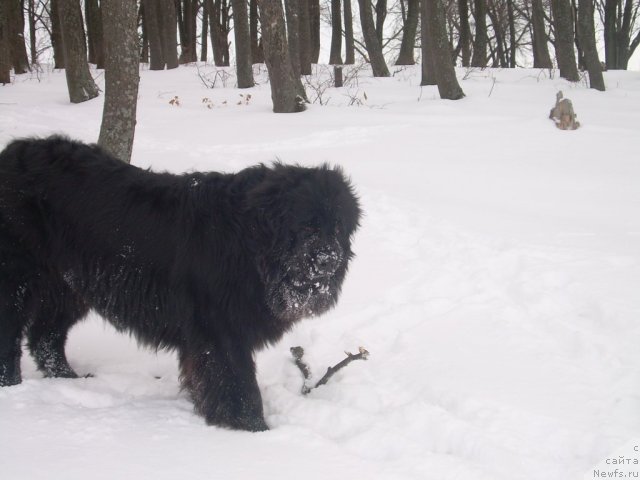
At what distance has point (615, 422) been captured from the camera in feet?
10.3

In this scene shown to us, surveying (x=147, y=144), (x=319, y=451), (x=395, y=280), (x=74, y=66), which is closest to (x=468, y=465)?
(x=319, y=451)

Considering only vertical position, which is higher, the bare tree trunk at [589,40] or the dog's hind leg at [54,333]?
the bare tree trunk at [589,40]

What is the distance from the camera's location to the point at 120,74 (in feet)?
22.4

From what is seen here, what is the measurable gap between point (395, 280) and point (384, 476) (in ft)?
9.04

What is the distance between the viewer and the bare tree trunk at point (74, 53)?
1223cm

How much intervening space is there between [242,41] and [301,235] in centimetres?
1287

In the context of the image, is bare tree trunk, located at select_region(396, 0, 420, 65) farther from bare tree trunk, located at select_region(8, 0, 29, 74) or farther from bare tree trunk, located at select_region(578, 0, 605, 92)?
bare tree trunk, located at select_region(8, 0, 29, 74)

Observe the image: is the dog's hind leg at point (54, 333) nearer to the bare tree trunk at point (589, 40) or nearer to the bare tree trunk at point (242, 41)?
the bare tree trunk at point (242, 41)

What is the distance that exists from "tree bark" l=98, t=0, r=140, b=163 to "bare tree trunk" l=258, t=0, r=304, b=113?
462 centimetres

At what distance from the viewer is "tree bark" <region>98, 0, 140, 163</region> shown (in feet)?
22.0

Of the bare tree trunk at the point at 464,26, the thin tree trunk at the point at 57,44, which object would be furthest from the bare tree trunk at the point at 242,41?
the bare tree trunk at the point at 464,26

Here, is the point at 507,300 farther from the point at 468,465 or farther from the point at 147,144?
the point at 147,144

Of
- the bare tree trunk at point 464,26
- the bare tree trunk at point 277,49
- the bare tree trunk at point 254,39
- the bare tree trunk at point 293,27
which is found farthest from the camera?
the bare tree trunk at point 254,39

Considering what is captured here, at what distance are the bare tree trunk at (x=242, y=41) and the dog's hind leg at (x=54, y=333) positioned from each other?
12.1 m
